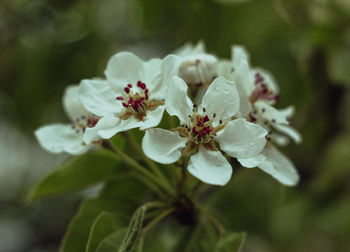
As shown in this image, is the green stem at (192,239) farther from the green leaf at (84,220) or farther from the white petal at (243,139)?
the white petal at (243,139)

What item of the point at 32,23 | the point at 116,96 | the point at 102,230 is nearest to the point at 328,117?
the point at 116,96

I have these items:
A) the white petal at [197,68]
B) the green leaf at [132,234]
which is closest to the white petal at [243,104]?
the white petal at [197,68]

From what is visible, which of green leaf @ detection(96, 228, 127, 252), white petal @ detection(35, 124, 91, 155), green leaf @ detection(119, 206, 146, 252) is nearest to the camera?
green leaf @ detection(119, 206, 146, 252)

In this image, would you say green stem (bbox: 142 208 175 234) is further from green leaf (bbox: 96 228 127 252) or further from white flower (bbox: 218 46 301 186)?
white flower (bbox: 218 46 301 186)

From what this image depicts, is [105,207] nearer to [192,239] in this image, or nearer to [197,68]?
[192,239]

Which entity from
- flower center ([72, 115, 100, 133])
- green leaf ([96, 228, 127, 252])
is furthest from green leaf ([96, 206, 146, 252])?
flower center ([72, 115, 100, 133])

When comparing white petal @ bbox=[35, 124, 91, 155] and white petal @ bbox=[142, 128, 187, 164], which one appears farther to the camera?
white petal @ bbox=[35, 124, 91, 155]
